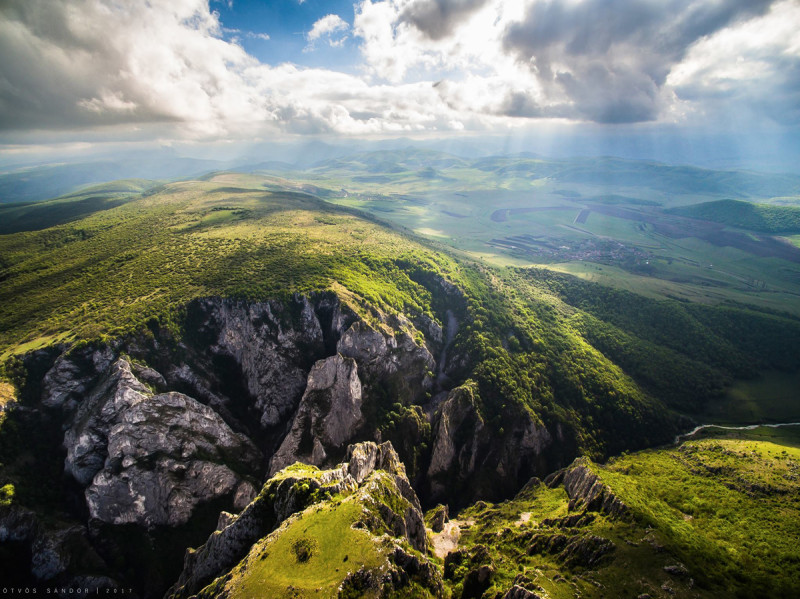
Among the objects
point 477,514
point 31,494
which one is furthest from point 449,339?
point 31,494

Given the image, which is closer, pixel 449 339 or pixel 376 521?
pixel 376 521

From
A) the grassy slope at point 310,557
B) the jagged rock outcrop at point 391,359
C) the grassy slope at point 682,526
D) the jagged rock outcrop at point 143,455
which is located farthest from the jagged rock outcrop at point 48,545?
the grassy slope at point 682,526

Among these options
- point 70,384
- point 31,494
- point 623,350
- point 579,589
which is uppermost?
point 70,384

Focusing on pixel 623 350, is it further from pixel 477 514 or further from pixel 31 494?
pixel 31 494

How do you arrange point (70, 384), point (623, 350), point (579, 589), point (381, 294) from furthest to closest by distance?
point (623, 350), point (381, 294), point (70, 384), point (579, 589)

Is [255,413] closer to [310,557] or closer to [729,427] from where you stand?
[310,557]

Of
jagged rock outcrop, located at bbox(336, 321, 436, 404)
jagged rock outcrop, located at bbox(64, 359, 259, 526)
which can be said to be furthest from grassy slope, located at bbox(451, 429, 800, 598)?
jagged rock outcrop, located at bbox(64, 359, 259, 526)

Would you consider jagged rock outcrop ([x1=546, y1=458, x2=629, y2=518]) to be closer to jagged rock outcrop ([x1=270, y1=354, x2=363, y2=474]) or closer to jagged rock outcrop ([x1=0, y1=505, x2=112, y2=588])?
jagged rock outcrop ([x1=270, y1=354, x2=363, y2=474])
